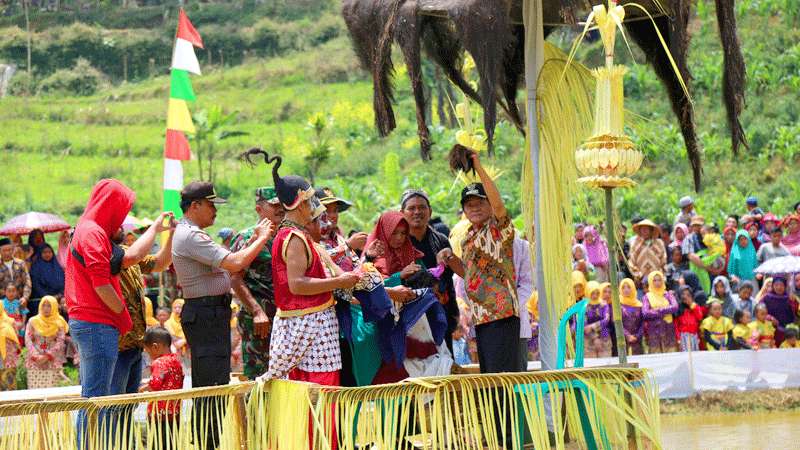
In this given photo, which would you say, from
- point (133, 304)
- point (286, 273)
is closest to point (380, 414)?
point (286, 273)

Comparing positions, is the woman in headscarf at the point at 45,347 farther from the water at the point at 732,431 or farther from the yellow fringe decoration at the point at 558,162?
the yellow fringe decoration at the point at 558,162


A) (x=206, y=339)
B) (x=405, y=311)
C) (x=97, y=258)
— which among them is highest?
(x=97, y=258)

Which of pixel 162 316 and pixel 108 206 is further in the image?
pixel 162 316

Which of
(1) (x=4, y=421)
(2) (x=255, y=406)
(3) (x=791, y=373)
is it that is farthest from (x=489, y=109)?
(3) (x=791, y=373)

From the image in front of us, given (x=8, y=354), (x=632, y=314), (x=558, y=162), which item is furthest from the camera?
(x=632, y=314)

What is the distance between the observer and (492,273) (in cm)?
714

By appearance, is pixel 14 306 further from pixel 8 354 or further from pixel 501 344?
pixel 501 344

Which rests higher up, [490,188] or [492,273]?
[490,188]

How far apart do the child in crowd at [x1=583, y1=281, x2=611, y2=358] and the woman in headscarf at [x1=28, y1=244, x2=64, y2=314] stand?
6.19 meters

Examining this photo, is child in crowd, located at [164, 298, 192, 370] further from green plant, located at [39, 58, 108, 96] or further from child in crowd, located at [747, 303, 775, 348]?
green plant, located at [39, 58, 108, 96]

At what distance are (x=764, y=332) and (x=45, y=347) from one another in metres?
7.86

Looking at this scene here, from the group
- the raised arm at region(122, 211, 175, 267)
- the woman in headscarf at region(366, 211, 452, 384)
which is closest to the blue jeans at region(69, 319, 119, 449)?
the raised arm at region(122, 211, 175, 267)

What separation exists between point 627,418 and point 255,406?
175 centimetres

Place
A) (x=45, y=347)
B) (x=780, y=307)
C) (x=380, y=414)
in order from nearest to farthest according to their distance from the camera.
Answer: (x=380, y=414) → (x=45, y=347) → (x=780, y=307)
